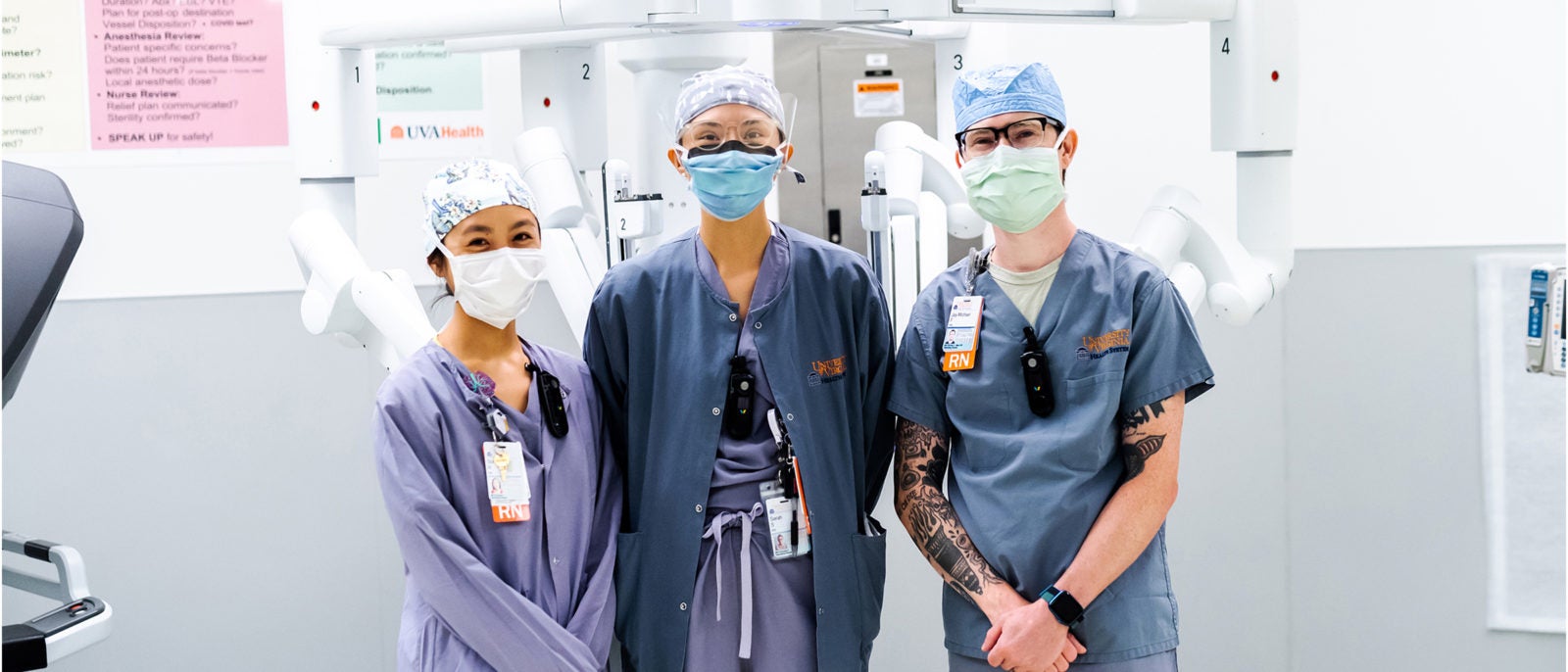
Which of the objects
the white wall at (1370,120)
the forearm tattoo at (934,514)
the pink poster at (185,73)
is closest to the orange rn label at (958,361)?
the forearm tattoo at (934,514)

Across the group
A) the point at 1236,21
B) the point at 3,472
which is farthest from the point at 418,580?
the point at 3,472

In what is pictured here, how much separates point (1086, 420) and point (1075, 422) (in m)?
0.02

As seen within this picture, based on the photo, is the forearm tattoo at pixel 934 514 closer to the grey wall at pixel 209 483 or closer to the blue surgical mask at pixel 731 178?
the blue surgical mask at pixel 731 178

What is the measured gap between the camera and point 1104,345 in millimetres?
1768

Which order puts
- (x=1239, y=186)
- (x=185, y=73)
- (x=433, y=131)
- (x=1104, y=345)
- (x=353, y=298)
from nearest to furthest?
1. (x=1104, y=345)
2. (x=353, y=298)
3. (x=1239, y=186)
4. (x=185, y=73)
5. (x=433, y=131)

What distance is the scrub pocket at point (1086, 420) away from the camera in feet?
5.73

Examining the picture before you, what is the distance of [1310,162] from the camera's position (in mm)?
3334

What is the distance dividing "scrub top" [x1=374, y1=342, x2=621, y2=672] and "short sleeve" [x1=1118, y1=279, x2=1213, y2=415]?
0.74 m

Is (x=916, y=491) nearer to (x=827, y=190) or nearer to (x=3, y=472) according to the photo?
(x=827, y=190)

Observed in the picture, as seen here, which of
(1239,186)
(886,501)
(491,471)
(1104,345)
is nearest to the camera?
(491,471)

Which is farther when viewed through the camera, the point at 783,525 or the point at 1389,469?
the point at 1389,469

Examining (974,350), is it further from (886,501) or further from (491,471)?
(886,501)

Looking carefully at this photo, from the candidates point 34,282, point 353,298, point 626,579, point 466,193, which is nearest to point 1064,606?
point 626,579

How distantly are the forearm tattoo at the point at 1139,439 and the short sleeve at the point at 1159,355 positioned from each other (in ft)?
0.03
